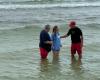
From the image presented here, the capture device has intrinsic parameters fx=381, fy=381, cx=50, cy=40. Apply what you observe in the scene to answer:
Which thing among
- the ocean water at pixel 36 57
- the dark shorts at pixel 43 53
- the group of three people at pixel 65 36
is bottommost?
the ocean water at pixel 36 57

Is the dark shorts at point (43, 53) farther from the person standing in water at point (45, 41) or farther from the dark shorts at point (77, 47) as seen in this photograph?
the dark shorts at point (77, 47)

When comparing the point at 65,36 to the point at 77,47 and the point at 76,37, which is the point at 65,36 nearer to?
the point at 76,37

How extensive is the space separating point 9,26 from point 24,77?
12974mm

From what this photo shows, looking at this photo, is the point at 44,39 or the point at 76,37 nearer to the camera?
the point at 44,39

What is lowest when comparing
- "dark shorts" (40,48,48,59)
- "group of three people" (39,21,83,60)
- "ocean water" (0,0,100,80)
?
"ocean water" (0,0,100,80)

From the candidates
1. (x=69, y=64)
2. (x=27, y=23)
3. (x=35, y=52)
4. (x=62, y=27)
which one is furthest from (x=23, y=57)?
(x=27, y=23)

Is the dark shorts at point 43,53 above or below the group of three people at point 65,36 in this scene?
below

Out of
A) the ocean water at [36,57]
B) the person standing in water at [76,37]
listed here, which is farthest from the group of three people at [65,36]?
the ocean water at [36,57]

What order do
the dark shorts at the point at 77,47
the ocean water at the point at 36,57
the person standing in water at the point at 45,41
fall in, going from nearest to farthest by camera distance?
the ocean water at the point at 36,57 < the person standing in water at the point at 45,41 < the dark shorts at the point at 77,47

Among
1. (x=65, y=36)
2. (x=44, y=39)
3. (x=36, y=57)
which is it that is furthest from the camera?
(x=36, y=57)

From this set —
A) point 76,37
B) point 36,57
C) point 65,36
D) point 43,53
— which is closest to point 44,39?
point 43,53

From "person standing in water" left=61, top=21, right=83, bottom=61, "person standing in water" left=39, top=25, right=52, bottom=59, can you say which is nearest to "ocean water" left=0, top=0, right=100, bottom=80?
"person standing in water" left=39, top=25, right=52, bottom=59

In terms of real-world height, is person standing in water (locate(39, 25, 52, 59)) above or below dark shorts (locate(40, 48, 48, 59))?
above

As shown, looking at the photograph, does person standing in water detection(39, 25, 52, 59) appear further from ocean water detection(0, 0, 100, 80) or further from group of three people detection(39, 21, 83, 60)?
ocean water detection(0, 0, 100, 80)
